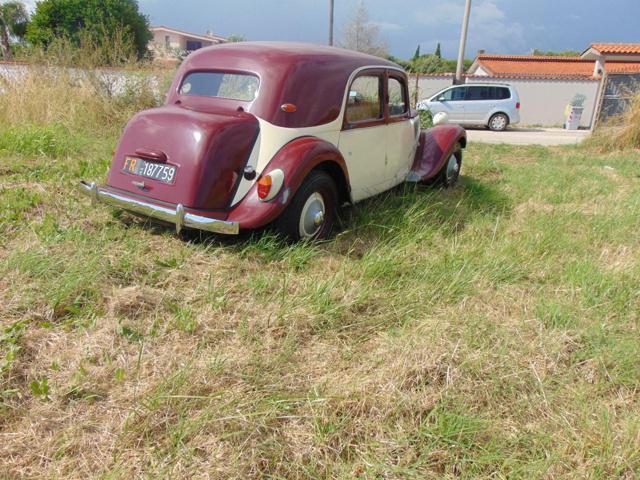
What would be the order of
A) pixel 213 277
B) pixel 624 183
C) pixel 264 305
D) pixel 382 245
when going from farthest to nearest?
pixel 624 183 → pixel 382 245 → pixel 213 277 → pixel 264 305

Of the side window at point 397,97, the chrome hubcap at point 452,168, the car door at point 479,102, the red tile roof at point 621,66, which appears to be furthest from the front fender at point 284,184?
the red tile roof at point 621,66

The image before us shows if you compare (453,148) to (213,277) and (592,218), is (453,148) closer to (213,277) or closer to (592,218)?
(592,218)

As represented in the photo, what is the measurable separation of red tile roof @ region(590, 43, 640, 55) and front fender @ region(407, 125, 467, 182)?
18.9m

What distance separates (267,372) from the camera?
7.37 feet

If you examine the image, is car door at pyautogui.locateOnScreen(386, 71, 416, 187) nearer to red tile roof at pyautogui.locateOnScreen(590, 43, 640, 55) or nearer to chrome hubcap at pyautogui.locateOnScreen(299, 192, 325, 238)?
chrome hubcap at pyautogui.locateOnScreen(299, 192, 325, 238)

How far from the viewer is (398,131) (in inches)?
189

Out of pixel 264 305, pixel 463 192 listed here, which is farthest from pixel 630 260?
pixel 264 305

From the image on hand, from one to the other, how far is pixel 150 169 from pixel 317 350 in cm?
191

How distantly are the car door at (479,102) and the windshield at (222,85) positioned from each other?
14537 mm

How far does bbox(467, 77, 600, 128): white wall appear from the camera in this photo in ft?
72.5

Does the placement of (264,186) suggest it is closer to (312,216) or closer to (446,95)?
(312,216)

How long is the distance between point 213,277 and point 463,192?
374 centimetres

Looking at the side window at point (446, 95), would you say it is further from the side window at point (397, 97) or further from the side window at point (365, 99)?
the side window at point (365, 99)

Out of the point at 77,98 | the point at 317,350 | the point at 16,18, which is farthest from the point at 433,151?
the point at 16,18
